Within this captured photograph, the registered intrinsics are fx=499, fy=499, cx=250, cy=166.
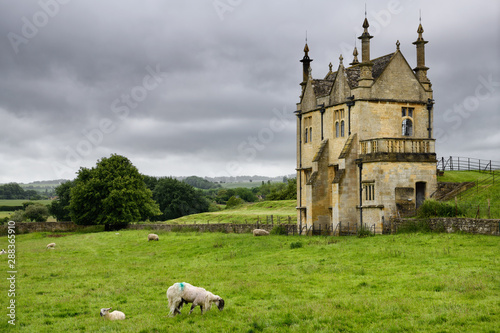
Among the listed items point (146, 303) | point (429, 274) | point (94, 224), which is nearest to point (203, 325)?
point (146, 303)

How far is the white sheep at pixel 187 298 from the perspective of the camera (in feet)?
52.0

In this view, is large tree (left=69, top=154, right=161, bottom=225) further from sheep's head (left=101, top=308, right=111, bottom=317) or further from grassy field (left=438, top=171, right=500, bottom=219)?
sheep's head (left=101, top=308, right=111, bottom=317)

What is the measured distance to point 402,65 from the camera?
4059 cm

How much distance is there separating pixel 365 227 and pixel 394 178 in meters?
4.22

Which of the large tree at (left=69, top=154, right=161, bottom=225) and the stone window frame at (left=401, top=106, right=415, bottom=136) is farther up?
the stone window frame at (left=401, top=106, right=415, bottom=136)

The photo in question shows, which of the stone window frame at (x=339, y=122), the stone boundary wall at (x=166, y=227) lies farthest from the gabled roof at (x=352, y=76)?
the stone boundary wall at (x=166, y=227)

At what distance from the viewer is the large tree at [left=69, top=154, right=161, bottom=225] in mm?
67812

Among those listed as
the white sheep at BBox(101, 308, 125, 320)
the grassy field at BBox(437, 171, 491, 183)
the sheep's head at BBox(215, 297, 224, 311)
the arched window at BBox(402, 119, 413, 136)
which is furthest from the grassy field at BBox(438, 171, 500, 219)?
the white sheep at BBox(101, 308, 125, 320)

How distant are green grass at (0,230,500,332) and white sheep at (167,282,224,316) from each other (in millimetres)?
257

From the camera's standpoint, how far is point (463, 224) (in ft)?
95.1

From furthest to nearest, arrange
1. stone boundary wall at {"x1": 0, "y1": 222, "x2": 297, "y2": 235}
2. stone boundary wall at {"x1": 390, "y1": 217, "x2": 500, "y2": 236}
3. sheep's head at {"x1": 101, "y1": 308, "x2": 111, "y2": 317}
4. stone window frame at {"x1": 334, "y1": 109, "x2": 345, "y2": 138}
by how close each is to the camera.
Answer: stone boundary wall at {"x1": 0, "y1": 222, "x2": 297, "y2": 235} → stone window frame at {"x1": 334, "y1": 109, "x2": 345, "y2": 138} → stone boundary wall at {"x1": 390, "y1": 217, "x2": 500, "y2": 236} → sheep's head at {"x1": 101, "y1": 308, "x2": 111, "y2": 317}

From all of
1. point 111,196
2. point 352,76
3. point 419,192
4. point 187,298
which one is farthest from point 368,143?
point 111,196

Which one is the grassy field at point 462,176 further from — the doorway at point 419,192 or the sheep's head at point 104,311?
the sheep's head at point 104,311

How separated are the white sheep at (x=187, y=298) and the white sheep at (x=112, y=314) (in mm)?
1681
